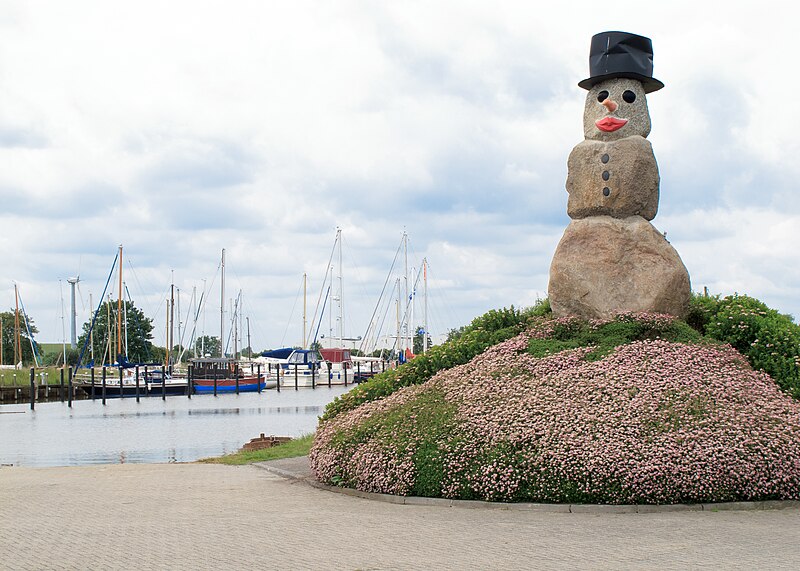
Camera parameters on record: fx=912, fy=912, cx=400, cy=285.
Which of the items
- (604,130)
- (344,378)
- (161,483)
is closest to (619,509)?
(604,130)

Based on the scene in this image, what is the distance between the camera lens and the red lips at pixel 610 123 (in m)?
16.8

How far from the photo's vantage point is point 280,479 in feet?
55.4

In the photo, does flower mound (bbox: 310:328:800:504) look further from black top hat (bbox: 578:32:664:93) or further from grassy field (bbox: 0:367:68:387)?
grassy field (bbox: 0:367:68:387)

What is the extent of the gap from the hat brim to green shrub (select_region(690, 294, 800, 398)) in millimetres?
4263

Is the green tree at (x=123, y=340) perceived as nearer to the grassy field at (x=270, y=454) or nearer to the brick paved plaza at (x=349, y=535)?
the grassy field at (x=270, y=454)

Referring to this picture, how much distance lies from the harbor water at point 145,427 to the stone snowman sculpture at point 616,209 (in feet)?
53.8

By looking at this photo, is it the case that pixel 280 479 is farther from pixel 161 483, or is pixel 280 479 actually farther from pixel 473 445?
pixel 473 445

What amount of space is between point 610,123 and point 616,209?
161 cm

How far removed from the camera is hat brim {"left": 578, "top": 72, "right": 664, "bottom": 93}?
17.0 meters

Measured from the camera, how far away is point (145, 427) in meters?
46.2

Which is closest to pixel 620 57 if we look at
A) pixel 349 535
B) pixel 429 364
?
pixel 429 364

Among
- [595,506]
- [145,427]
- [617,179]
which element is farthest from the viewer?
[145,427]

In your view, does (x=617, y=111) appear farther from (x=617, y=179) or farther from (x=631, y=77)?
(x=617, y=179)

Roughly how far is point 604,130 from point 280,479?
883 cm
